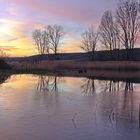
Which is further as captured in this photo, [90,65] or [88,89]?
[90,65]

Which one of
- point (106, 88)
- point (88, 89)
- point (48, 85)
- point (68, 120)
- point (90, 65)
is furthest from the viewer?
point (90, 65)

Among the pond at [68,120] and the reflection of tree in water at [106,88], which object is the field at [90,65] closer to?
the reflection of tree in water at [106,88]

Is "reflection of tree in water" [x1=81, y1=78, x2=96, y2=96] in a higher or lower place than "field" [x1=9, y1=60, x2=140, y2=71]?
lower

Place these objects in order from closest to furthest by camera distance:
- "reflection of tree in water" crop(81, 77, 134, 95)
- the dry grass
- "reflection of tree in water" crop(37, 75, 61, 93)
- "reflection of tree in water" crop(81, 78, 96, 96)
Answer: "reflection of tree in water" crop(81, 78, 96, 96), "reflection of tree in water" crop(81, 77, 134, 95), "reflection of tree in water" crop(37, 75, 61, 93), the dry grass

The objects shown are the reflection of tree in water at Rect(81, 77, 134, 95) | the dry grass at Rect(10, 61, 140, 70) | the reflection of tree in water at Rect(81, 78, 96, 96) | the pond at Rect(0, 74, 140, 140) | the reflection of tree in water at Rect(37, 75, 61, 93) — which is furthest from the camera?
the dry grass at Rect(10, 61, 140, 70)

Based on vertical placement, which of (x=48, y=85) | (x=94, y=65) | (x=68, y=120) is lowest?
(x=68, y=120)

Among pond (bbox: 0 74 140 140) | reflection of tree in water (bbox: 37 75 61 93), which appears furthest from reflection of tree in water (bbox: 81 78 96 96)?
pond (bbox: 0 74 140 140)

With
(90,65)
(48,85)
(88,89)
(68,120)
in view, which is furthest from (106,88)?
(90,65)

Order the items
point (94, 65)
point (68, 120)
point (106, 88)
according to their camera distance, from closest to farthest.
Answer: point (68, 120) < point (106, 88) < point (94, 65)

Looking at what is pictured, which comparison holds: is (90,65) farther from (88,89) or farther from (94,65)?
(88,89)

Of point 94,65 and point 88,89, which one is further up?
point 94,65

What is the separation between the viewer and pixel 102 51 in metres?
72.9

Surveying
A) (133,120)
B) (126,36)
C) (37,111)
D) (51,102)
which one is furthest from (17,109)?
(126,36)

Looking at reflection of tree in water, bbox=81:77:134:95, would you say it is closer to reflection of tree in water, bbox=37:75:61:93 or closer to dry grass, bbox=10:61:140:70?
reflection of tree in water, bbox=37:75:61:93
